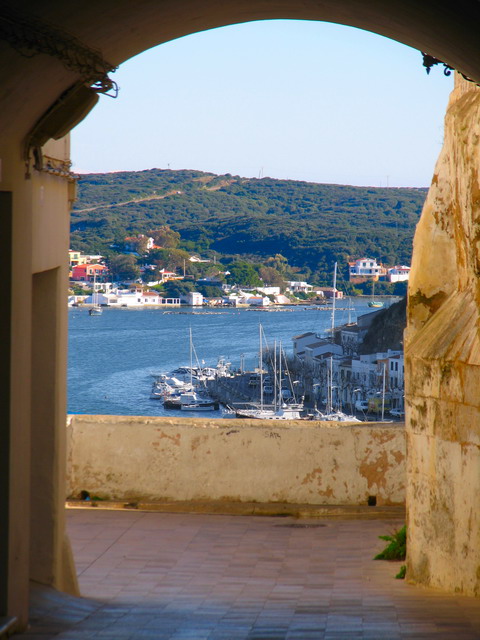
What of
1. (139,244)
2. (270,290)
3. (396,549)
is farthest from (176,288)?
(396,549)

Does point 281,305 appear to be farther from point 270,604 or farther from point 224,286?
point 270,604

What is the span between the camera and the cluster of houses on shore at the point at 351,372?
35.7 meters

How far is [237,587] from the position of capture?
6605mm

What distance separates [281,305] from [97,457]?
3210 inches

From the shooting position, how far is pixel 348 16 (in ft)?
15.9

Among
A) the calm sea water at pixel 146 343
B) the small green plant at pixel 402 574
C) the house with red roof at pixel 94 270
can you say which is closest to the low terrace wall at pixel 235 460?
the small green plant at pixel 402 574

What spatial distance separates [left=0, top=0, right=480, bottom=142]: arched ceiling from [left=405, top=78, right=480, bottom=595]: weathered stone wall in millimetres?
1558

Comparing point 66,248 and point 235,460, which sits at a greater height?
point 66,248

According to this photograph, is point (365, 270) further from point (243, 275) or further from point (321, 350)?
point (321, 350)

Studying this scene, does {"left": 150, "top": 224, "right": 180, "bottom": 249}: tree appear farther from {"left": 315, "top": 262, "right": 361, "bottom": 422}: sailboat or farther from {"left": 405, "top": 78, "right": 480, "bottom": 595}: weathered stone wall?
{"left": 405, "top": 78, "right": 480, "bottom": 595}: weathered stone wall

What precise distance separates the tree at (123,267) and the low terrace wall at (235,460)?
70.9 metres

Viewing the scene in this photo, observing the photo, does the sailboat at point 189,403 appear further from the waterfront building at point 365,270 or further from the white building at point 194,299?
the white building at point 194,299

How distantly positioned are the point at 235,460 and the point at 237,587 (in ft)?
7.77

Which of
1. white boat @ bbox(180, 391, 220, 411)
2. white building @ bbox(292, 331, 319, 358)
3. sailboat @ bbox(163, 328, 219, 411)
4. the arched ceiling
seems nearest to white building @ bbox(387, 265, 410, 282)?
white building @ bbox(292, 331, 319, 358)
